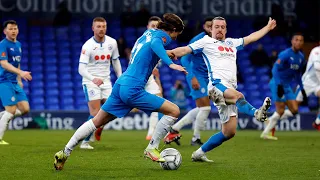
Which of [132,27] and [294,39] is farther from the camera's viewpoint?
[132,27]

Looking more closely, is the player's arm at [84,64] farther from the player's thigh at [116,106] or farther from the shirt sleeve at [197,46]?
the player's thigh at [116,106]

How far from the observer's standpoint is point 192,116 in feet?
47.0

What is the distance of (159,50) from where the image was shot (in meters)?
8.92

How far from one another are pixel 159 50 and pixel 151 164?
185 cm

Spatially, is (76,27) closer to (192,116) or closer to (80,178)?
(192,116)

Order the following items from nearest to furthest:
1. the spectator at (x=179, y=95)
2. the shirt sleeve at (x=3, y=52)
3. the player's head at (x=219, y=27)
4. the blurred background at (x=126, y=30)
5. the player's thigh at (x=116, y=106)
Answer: the player's thigh at (x=116, y=106) → the player's head at (x=219, y=27) → the shirt sleeve at (x=3, y=52) → the spectator at (x=179, y=95) → the blurred background at (x=126, y=30)

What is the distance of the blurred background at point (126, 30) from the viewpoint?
989 inches

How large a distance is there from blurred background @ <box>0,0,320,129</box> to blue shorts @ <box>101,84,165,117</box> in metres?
15.4

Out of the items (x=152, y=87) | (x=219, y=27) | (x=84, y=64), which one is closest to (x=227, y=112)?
(x=219, y=27)

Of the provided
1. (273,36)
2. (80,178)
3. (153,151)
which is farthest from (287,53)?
(273,36)

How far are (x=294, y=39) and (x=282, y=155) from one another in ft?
16.8

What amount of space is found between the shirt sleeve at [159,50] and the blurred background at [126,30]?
1567cm

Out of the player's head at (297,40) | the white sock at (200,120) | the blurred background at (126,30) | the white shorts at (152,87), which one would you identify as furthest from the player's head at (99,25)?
the blurred background at (126,30)

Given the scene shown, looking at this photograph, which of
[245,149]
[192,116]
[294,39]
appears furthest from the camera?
[294,39]
